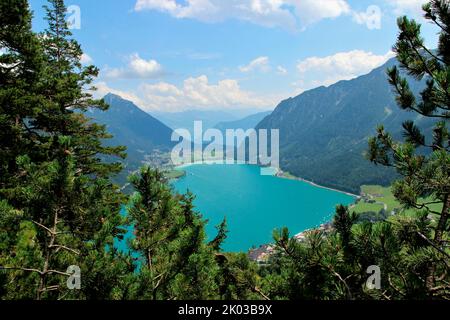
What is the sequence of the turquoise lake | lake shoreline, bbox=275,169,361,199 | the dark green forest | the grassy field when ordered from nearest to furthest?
the dark green forest
the turquoise lake
the grassy field
lake shoreline, bbox=275,169,361,199

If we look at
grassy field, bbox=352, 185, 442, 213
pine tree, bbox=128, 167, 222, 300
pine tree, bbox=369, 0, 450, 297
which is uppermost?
pine tree, bbox=369, 0, 450, 297

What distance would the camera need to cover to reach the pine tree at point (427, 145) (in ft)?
10.6

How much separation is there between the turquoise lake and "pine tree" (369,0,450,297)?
4573 cm

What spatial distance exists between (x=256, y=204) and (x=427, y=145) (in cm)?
9607

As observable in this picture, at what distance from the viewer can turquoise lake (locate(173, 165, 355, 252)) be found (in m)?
71.9

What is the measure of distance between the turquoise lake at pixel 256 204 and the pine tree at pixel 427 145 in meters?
45.7

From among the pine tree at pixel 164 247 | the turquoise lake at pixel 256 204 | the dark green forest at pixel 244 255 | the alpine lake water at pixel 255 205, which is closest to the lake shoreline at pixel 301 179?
the alpine lake water at pixel 255 205

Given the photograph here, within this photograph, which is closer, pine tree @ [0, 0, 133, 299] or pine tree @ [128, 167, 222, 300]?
pine tree @ [0, 0, 133, 299]

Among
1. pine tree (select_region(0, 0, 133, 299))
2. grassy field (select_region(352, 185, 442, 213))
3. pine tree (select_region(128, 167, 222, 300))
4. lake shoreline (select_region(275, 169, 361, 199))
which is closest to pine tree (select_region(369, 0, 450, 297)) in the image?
pine tree (select_region(128, 167, 222, 300))

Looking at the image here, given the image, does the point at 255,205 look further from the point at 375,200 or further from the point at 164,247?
the point at 164,247

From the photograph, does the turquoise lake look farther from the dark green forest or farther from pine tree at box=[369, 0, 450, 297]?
the dark green forest
